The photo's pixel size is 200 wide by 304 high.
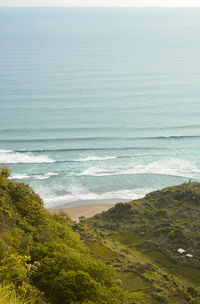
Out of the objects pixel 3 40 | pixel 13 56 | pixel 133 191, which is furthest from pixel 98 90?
pixel 3 40

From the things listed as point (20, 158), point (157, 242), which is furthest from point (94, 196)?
point (157, 242)

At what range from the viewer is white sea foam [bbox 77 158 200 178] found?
58688 millimetres

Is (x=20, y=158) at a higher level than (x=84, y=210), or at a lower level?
higher

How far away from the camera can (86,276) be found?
63.7ft

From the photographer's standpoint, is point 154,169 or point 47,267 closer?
point 47,267

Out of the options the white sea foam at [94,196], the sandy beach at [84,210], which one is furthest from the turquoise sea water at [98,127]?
the sandy beach at [84,210]

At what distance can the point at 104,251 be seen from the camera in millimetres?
32562

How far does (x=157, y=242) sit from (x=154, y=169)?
26.0 metres

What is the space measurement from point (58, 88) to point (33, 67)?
29559 mm

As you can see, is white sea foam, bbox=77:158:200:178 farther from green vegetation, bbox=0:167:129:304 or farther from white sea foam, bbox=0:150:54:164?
green vegetation, bbox=0:167:129:304

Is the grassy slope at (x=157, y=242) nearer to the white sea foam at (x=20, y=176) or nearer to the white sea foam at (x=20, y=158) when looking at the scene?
the white sea foam at (x=20, y=176)

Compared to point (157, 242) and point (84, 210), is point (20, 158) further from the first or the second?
point (157, 242)

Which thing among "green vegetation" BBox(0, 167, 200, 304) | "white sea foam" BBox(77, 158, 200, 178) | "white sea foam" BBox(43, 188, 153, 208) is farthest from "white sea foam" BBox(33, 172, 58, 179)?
"green vegetation" BBox(0, 167, 200, 304)

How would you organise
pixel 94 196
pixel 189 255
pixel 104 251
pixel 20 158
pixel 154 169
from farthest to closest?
pixel 20 158 → pixel 154 169 → pixel 94 196 → pixel 104 251 → pixel 189 255
